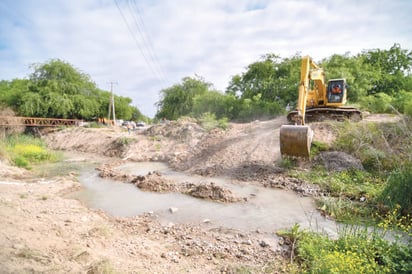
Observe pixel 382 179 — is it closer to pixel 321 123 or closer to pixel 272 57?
pixel 321 123

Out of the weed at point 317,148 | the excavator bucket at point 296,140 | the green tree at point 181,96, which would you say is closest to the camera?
the excavator bucket at point 296,140

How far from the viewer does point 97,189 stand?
812 centimetres

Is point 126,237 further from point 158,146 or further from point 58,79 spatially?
point 58,79

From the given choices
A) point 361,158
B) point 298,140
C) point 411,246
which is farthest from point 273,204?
point 361,158

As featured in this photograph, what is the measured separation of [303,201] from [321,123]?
217 inches

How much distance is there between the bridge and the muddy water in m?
16.2

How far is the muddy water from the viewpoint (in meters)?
5.06

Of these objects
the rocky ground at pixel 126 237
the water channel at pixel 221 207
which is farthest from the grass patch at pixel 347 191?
the rocky ground at pixel 126 237

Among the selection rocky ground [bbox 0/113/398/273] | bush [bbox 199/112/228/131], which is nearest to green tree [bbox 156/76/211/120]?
bush [bbox 199/112/228/131]

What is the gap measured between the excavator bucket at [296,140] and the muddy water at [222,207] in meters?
1.57

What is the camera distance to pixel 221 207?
19.9ft

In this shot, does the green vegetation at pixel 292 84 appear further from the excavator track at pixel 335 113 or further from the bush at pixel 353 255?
the bush at pixel 353 255

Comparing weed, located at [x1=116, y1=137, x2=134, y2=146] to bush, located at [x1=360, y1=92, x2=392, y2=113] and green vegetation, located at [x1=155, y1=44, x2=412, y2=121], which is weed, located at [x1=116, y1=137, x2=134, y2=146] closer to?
green vegetation, located at [x1=155, y1=44, x2=412, y2=121]

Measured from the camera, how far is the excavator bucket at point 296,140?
750 cm
